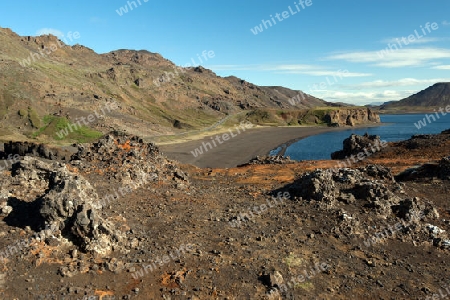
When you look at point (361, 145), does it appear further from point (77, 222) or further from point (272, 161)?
point (77, 222)

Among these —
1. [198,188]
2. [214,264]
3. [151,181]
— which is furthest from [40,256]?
[198,188]

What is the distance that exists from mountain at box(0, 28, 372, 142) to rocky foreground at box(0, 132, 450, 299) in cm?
5926

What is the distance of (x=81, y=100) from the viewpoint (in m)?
105

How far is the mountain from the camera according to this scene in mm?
82562

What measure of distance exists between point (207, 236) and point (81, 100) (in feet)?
330

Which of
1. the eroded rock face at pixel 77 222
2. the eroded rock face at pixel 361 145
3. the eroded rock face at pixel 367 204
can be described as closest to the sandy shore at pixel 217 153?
the eroded rock face at pixel 361 145

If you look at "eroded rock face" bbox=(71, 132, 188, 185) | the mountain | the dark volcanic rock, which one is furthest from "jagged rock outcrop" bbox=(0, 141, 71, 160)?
the mountain

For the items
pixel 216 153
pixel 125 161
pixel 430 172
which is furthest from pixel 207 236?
pixel 216 153

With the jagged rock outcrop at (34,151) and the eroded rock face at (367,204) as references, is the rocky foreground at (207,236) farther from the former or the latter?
the jagged rock outcrop at (34,151)

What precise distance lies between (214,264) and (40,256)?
672 centimetres

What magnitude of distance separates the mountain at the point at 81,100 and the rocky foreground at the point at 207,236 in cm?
5926

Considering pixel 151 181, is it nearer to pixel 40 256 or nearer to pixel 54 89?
pixel 40 256

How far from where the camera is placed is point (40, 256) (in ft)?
41.8

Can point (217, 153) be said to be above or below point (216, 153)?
below
